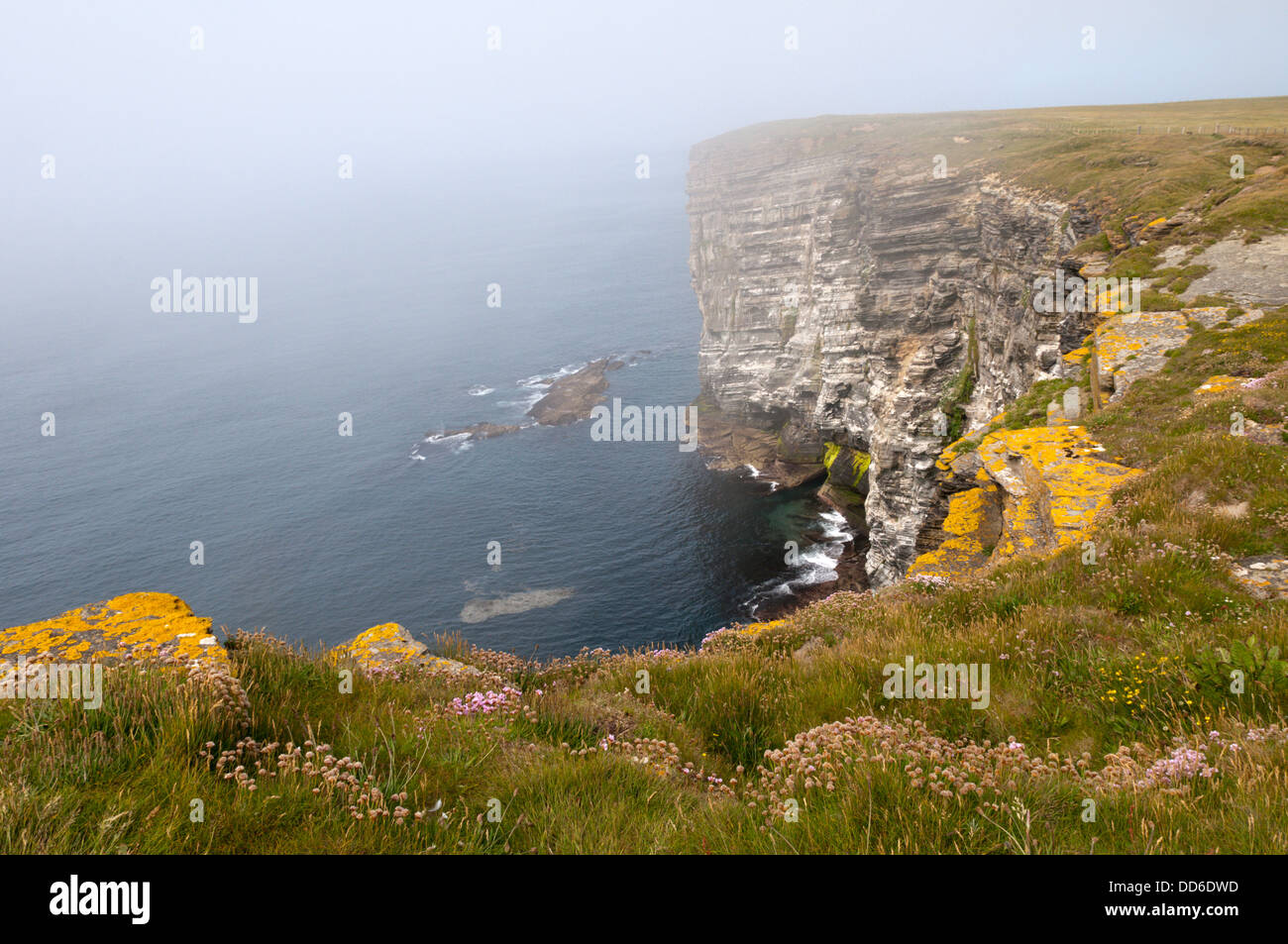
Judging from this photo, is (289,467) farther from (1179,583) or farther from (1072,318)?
(1179,583)

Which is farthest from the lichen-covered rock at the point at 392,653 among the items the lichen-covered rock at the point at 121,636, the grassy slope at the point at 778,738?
the lichen-covered rock at the point at 121,636

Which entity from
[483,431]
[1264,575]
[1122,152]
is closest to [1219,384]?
[1264,575]

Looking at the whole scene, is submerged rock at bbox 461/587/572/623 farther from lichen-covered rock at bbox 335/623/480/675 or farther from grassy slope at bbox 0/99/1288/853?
grassy slope at bbox 0/99/1288/853

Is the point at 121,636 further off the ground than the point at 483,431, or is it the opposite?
the point at 121,636

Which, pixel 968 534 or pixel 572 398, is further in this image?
pixel 572 398

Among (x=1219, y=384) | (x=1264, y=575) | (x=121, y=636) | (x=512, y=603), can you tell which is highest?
(x=1219, y=384)

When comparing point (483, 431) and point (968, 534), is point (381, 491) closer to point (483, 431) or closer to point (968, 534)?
point (483, 431)

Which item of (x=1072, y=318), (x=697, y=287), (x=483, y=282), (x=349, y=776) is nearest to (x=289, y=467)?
(x=697, y=287)

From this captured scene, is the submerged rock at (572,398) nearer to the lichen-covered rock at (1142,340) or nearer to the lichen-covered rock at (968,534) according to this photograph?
the lichen-covered rock at (968,534)
